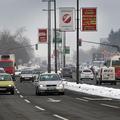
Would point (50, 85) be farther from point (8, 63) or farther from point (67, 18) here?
point (8, 63)

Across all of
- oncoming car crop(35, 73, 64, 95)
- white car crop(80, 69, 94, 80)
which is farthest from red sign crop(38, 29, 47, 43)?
oncoming car crop(35, 73, 64, 95)

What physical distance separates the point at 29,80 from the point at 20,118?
61.9 metres

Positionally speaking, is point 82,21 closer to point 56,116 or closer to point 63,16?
point 63,16

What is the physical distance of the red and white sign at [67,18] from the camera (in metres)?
56.7

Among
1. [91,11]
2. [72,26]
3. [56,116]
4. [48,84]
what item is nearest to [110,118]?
[56,116]

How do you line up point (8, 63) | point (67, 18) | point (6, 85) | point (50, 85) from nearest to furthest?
point (50, 85) → point (6, 85) → point (67, 18) → point (8, 63)

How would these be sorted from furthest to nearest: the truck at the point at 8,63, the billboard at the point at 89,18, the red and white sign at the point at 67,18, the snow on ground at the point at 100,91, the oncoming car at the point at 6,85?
the truck at the point at 8,63
the red and white sign at the point at 67,18
the billboard at the point at 89,18
the oncoming car at the point at 6,85
the snow on ground at the point at 100,91

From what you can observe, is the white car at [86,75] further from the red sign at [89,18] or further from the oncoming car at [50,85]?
the oncoming car at [50,85]

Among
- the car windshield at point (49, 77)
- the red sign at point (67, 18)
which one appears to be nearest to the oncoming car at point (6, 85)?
the car windshield at point (49, 77)

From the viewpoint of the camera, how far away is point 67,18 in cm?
5762

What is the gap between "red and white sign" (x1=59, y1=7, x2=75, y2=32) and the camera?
56688mm

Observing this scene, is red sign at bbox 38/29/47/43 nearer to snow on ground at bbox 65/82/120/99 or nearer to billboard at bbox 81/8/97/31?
snow on ground at bbox 65/82/120/99

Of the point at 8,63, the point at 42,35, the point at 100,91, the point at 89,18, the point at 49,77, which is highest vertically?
the point at 89,18

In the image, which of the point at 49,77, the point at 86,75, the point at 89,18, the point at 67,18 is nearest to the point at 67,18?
the point at 67,18
